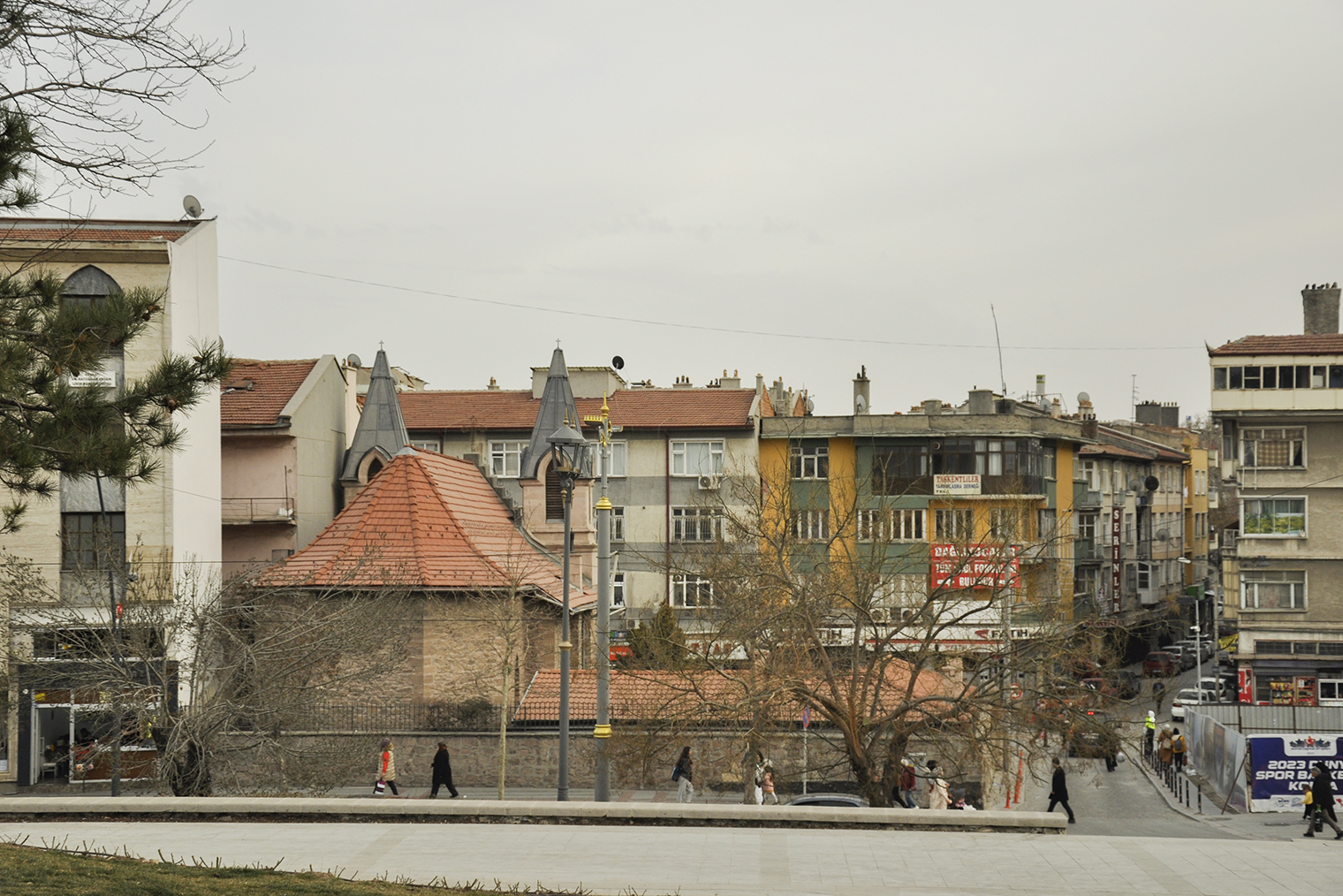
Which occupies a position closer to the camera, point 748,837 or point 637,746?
point 748,837

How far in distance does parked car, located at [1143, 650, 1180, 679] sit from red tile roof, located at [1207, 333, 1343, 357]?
16214 mm

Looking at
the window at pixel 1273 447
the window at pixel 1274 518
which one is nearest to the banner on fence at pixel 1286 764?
the window at pixel 1274 518

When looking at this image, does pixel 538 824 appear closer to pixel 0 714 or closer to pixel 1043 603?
pixel 1043 603

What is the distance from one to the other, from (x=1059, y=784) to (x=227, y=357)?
61.6 ft

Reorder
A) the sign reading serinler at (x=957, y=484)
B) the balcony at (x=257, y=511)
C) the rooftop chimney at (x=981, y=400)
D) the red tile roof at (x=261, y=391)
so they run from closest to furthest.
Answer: the balcony at (x=257, y=511) → the red tile roof at (x=261, y=391) → the sign reading serinler at (x=957, y=484) → the rooftop chimney at (x=981, y=400)

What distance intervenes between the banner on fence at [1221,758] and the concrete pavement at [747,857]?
13.0 metres

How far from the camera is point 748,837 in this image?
48.4 feet

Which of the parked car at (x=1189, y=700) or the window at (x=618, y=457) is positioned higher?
the window at (x=618, y=457)

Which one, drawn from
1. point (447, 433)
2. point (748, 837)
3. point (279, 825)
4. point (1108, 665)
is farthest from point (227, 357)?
point (447, 433)

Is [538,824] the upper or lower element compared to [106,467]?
lower

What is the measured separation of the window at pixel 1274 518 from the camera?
4359 cm

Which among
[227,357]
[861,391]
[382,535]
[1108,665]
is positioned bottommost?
[1108,665]

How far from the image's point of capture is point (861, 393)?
187 ft

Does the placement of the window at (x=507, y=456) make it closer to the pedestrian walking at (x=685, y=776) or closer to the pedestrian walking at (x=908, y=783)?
the pedestrian walking at (x=685, y=776)
